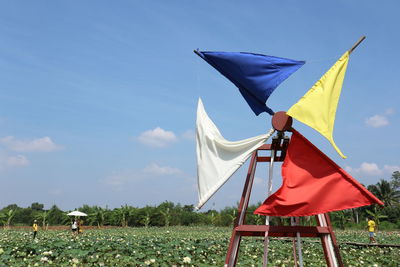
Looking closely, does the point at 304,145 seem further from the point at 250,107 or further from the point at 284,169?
the point at 250,107

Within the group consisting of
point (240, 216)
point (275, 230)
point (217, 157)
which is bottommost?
point (275, 230)

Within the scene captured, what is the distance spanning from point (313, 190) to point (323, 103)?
3.69 feet

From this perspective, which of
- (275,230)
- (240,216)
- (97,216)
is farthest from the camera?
(97,216)

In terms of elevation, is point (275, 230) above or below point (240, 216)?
below

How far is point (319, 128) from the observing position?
5.14 meters

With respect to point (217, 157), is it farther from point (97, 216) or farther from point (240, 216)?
point (97, 216)

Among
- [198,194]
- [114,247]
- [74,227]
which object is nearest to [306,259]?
[114,247]

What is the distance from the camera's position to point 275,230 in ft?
17.2

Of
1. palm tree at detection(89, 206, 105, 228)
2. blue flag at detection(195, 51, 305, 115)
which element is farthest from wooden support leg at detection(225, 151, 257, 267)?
palm tree at detection(89, 206, 105, 228)

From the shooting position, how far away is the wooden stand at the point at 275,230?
5.25 m

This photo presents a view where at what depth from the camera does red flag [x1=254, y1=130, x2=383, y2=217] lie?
4.98 metres

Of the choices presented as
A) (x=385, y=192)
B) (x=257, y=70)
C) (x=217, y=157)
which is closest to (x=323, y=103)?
(x=257, y=70)

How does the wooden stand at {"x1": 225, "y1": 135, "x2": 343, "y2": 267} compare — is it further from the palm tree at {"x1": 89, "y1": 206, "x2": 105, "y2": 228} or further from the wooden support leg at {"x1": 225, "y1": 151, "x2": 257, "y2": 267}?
the palm tree at {"x1": 89, "y1": 206, "x2": 105, "y2": 228}

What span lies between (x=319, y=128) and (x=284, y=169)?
69 centimetres
